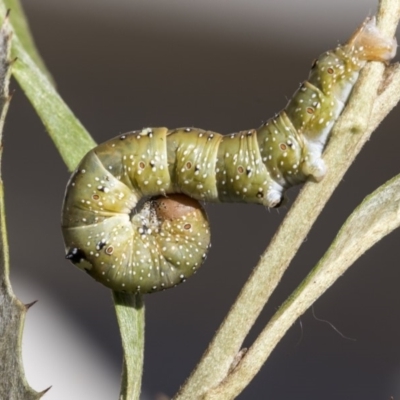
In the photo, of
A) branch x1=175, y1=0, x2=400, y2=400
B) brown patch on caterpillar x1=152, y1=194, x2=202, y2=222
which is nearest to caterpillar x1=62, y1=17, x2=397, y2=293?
brown patch on caterpillar x1=152, y1=194, x2=202, y2=222

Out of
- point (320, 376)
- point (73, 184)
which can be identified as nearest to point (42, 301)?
point (320, 376)

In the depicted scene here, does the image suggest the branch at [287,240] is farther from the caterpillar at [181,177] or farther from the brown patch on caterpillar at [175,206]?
the brown patch on caterpillar at [175,206]

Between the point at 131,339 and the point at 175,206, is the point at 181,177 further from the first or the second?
the point at 131,339

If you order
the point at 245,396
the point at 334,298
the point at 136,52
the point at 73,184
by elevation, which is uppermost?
the point at 73,184

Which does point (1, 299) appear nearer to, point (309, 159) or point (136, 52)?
point (309, 159)

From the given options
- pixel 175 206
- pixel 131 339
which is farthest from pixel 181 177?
pixel 131 339

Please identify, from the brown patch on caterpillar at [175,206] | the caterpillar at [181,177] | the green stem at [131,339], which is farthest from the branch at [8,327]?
the brown patch on caterpillar at [175,206]
